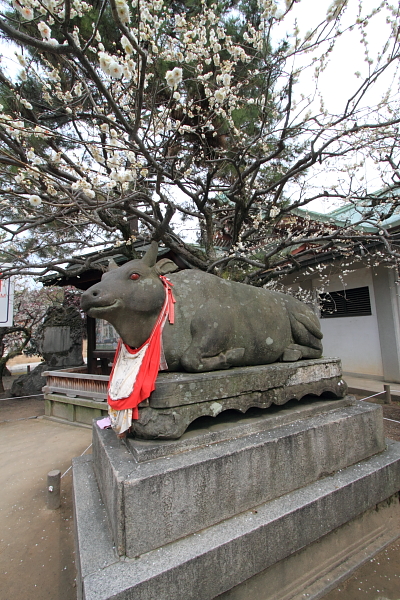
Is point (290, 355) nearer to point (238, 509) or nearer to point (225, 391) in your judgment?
point (225, 391)

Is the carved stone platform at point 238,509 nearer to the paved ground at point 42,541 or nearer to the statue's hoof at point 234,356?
the paved ground at point 42,541

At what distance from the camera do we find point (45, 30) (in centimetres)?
264

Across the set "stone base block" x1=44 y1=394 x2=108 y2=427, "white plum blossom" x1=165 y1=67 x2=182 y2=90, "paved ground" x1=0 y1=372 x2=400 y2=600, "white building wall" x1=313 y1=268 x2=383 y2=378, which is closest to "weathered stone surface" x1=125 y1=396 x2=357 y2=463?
"paved ground" x1=0 y1=372 x2=400 y2=600

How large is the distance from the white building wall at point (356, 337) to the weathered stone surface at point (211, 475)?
6.76 meters

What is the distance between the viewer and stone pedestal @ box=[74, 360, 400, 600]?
5.84ft

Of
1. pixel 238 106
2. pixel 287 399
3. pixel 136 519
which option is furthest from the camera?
pixel 238 106

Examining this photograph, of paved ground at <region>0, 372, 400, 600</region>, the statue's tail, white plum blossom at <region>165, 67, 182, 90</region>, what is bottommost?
paved ground at <region>0, 372, 400, 600</region>

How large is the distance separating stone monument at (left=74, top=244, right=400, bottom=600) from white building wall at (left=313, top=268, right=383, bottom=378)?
6.54 metres

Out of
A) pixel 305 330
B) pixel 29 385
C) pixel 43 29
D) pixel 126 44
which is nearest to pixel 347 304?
pixel 305 330

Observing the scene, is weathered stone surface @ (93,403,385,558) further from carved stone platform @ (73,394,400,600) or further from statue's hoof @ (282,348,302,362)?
statue's hoof @ (282,348,302,362)

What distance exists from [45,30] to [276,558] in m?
4.60

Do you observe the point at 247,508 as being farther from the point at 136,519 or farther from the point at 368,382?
the point at 368,382

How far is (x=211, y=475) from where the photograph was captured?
2.04 m

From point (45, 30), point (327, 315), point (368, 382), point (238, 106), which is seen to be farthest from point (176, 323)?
point (327, 315)
